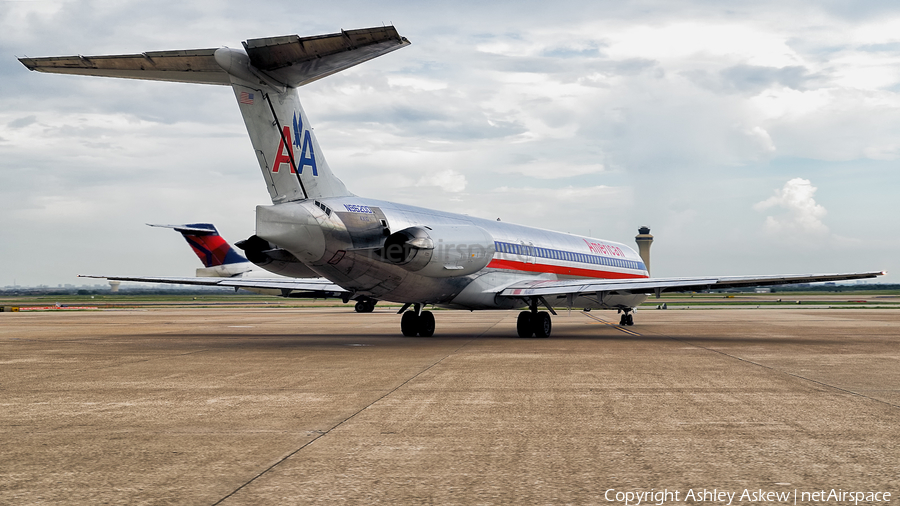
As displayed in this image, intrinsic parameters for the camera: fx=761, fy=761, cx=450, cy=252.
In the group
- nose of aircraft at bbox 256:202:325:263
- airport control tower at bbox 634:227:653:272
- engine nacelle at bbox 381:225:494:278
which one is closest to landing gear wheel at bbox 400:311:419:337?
engine nacelle at bbox 381:225:494:278

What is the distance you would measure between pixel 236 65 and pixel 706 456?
1283 centimetres

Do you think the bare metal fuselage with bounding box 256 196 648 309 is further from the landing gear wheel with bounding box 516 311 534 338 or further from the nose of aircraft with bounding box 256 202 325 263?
the landing gear wheel with bounding box 516 311 534 338

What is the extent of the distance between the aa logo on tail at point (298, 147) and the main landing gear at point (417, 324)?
269 inches

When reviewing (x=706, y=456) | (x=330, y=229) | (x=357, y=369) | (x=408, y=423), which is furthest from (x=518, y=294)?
(x=706, y=456)

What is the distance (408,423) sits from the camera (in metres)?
7.10

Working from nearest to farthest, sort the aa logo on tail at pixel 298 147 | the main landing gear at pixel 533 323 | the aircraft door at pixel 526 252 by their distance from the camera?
the aa logo on tail at pixel 298 147, the main landing gear at pixel 533 323, the aircraft door at pixel 526 252

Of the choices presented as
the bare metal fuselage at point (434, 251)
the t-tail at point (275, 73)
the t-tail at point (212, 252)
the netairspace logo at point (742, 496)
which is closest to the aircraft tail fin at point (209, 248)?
the t-tail at point (212, 252)

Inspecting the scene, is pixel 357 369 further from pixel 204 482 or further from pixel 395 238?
pixel 204 482

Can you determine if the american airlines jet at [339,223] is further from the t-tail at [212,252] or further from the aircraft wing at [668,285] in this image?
the t-tail at [212,252]

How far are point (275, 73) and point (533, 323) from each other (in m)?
10.4

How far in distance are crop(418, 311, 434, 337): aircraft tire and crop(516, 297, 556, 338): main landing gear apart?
8.67 ft

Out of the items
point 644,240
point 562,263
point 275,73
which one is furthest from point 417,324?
point 644,240

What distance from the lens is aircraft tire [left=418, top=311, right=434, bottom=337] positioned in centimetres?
2253

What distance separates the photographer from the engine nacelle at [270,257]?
1727cm
